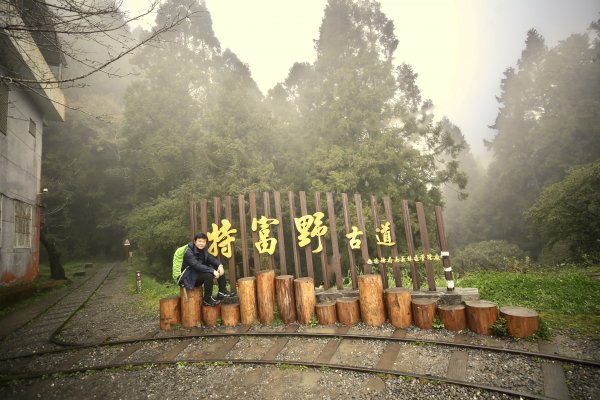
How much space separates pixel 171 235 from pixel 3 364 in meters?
10.3

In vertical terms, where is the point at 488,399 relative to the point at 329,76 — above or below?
below

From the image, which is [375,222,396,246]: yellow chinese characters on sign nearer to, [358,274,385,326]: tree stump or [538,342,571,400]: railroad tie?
[358,274,385,326]: tree stump

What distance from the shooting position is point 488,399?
3.47 metres

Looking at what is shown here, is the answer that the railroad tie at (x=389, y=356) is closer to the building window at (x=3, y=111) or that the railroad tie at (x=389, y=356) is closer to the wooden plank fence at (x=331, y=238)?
the wooden plank fence at (x=331, y=238)

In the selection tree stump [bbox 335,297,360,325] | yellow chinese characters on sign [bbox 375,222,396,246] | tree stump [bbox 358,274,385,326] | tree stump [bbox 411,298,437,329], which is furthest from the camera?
yellow chinese characters on sign [bbox 375,222,396,246]

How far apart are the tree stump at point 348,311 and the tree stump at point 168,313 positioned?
3478 mm

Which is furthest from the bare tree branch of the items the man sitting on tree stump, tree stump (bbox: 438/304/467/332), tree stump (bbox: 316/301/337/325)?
tree stump (bbox: 438/304/467/332)

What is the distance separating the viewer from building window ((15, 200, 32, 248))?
1148 centimetres

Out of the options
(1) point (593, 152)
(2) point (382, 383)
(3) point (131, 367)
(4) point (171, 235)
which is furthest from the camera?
(1) point (593, 152)

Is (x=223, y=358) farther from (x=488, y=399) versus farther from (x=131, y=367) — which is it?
(x=488, y=399)

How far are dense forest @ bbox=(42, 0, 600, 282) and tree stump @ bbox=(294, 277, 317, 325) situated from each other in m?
5.38

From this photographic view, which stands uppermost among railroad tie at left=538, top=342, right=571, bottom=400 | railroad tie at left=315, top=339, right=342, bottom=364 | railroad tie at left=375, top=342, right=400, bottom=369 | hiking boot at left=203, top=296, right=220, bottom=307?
hiking boot at left=203, top=296, right=220, bottom=307

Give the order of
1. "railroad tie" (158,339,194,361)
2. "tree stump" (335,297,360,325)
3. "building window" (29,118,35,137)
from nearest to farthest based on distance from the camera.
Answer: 1. "railroad tie" (158,339,194,361)
2. "tree stump" (335,297,360,325)
3. "building window" (29,118,35,137)

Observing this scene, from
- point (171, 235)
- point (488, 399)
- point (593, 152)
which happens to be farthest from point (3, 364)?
point (593, 152)
